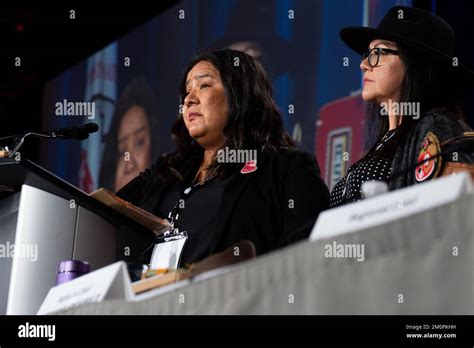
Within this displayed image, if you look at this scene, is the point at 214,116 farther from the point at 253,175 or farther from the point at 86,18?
the point at 86,18

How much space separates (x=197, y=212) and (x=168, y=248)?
0.32 meters

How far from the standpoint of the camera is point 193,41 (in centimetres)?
345

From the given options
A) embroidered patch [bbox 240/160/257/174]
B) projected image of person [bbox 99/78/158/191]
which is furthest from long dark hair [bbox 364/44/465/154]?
projected image of person [bbox 99/78/158/191]

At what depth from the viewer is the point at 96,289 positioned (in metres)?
0.99

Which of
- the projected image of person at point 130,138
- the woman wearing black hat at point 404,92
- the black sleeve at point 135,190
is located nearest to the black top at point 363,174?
the woman wearing black hat at point 404,92

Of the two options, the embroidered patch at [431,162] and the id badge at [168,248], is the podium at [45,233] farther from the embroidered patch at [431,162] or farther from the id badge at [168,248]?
the embroidered patch at [431,162]

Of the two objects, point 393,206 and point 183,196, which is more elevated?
point 183,196

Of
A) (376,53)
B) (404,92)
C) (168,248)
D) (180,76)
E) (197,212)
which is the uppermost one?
(180,76)

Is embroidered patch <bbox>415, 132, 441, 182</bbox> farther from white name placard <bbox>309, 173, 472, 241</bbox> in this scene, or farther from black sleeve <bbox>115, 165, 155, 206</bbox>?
black sleeve <bbox>115, 165, 155, 206</bbox>

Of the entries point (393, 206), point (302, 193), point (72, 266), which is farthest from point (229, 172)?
point (393, 206)

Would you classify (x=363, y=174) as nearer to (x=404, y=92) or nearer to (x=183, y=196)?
(x=404, y=92)

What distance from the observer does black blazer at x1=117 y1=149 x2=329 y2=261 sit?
1.96m

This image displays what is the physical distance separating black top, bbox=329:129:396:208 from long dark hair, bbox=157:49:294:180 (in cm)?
34

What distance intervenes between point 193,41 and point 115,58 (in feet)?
1.81
